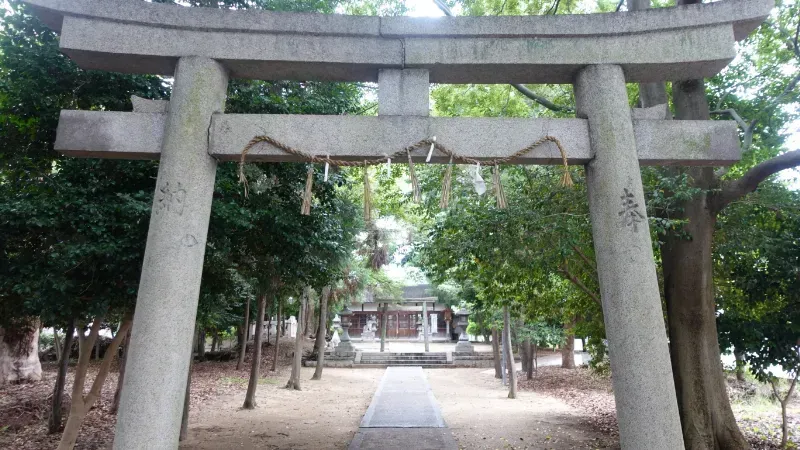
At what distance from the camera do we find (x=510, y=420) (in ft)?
32.6

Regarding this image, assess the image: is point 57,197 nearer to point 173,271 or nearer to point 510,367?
point 173,271

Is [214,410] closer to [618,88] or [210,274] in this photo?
[210,274]

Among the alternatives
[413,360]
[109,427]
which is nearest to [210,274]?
[109,427]

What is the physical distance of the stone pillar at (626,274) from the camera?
2953 millimetres

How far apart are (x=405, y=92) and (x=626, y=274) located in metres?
2.08

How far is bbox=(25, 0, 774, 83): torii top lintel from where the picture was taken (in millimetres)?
3428

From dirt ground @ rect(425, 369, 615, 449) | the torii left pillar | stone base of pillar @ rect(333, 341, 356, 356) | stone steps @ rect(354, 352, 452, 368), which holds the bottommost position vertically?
dirt ground @ rect(425, 369, 615, 449)

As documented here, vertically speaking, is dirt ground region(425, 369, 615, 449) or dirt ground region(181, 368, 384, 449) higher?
dirt ground region(425, 369, 615, 449)

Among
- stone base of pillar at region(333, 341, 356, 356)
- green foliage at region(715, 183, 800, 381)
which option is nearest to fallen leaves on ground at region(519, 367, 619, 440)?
green foliage at region(715, 183, 800, 381)

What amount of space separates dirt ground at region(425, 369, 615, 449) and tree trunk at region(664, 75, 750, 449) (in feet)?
7.53

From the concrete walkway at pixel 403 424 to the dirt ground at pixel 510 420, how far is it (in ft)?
1.11

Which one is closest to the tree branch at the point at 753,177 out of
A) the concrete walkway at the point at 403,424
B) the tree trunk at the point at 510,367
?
the concrete walkway at the point at 403,424

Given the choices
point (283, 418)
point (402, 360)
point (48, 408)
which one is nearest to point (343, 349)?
point (402, 360)

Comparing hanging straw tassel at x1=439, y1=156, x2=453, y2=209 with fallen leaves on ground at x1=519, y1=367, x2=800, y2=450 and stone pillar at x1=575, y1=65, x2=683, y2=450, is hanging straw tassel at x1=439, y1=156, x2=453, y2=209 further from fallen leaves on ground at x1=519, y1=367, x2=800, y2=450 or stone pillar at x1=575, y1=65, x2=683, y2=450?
fallen leaves on ground at x1=519, y1=367, x2=800, y2=450
